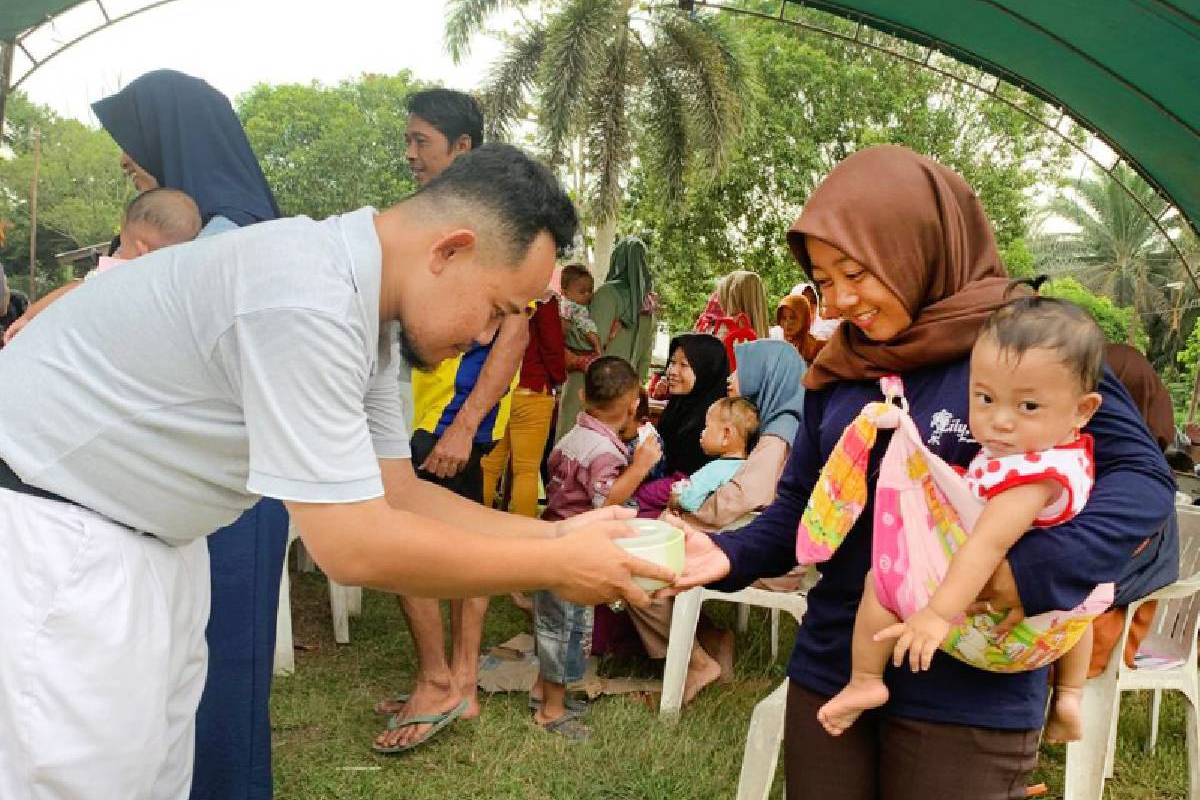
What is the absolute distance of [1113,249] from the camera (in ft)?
135

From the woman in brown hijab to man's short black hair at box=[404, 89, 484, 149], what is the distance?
2.06m

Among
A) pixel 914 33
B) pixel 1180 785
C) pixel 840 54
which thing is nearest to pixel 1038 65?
pixel 914 33

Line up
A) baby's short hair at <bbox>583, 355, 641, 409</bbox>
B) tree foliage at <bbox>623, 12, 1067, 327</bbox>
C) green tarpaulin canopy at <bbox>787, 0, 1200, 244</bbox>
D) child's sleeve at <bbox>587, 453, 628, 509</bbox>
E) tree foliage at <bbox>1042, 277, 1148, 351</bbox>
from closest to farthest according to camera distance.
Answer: child's sleeve at <bbox>587, 453, 628, 509</bbox> → baby's short hair at <bbox>583, 355, 641, 409</bbox> → green tarpaulin canopy at <bbox>787, 0, 1200, 244</bbox> → tree foliage at <bbox>623, 12, 1067, 327</bbox> → tree foliage at <bbox>1042, 277, 1148, 351</bbox>

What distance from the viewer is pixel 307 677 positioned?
4.29 m

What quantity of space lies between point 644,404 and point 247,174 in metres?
4.24

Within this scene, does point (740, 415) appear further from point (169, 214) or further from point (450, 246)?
point (450, 246)

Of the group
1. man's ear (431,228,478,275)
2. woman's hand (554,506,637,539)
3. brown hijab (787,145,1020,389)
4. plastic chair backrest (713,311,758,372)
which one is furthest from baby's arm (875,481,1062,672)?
plastic chair backrest (713,311,758,372)

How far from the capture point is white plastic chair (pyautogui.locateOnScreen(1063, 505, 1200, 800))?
118 inches

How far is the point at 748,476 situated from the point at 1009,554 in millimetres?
2483

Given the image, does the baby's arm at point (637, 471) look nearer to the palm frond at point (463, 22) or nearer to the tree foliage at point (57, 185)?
the palm frond at point (463, 22)

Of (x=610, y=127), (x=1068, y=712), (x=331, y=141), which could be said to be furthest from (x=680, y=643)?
(x=331, y=141)

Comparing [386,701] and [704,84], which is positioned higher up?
[704,84]

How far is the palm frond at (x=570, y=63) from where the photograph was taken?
47.4ft

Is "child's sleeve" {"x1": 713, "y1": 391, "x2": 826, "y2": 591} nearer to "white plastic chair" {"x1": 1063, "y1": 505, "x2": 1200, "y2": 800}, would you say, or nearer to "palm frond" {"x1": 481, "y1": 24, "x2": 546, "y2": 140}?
"white plastic chair" {"x1": 1063, "y1": 505, "x2": 1200, "y2": 800}
